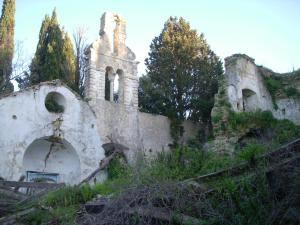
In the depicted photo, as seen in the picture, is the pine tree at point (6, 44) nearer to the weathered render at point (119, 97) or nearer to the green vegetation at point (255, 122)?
the weathered render at point (119, 97)

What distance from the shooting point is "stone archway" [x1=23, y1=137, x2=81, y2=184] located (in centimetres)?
1522

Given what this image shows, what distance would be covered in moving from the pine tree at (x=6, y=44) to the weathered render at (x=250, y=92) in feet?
38.5

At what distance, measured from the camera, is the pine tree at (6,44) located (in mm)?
20908

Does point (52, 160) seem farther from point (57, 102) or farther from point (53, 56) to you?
point (53, 56)

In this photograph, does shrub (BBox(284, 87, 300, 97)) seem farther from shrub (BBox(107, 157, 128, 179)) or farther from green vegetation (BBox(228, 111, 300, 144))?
shrub (BBox(107, 157, 128, 179))

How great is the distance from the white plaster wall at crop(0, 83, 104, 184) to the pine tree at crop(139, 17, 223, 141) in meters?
6.57

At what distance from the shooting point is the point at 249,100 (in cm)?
1923

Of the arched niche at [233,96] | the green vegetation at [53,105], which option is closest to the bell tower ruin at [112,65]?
the green vegetation at [53,105]

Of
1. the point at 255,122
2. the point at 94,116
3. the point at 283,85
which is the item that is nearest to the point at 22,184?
the point at 94,116

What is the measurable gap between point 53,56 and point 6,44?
2.62 metres

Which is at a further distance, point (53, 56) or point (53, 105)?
point (53, 56)

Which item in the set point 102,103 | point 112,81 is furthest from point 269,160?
point 112,81

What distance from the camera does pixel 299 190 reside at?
5.63 m

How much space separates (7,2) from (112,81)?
341 inches
